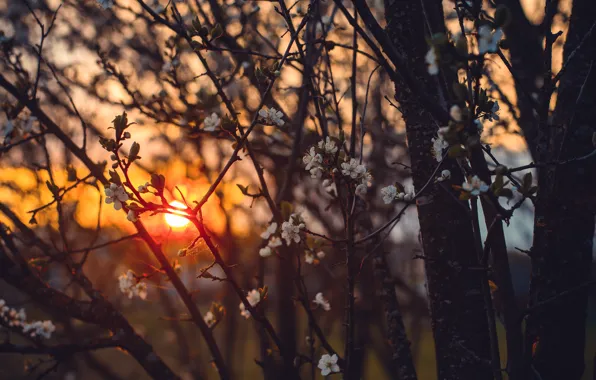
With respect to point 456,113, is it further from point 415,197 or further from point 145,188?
point 145,188

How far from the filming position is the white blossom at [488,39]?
125cm

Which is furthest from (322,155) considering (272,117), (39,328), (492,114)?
(39,328)

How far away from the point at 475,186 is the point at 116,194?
109cm

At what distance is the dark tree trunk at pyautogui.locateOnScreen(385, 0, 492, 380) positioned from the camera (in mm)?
1946

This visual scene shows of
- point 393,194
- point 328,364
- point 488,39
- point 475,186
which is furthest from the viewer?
point 328,364

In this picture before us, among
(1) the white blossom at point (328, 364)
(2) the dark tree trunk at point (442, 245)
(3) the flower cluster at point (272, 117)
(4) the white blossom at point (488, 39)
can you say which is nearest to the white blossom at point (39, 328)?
(1) the white blossom at point (328, 364)

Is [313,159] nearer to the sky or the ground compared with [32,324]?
nearer to the ground

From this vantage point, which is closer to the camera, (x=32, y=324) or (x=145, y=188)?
(x=145, y=188)

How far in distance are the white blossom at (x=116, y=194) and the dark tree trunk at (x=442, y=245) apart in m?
1.10

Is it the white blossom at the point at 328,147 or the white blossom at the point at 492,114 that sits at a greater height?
the white blossom at the point at 328,147

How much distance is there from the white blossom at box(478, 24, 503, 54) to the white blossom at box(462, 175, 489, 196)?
340 mm

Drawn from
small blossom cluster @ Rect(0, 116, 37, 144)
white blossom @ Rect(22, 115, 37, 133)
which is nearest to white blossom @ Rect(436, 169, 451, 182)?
small blossom cluster @ Rect(0, 116, 37, 144)

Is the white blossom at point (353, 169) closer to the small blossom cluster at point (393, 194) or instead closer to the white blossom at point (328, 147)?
the white blossom at point (328, 147)

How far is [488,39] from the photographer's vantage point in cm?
126
